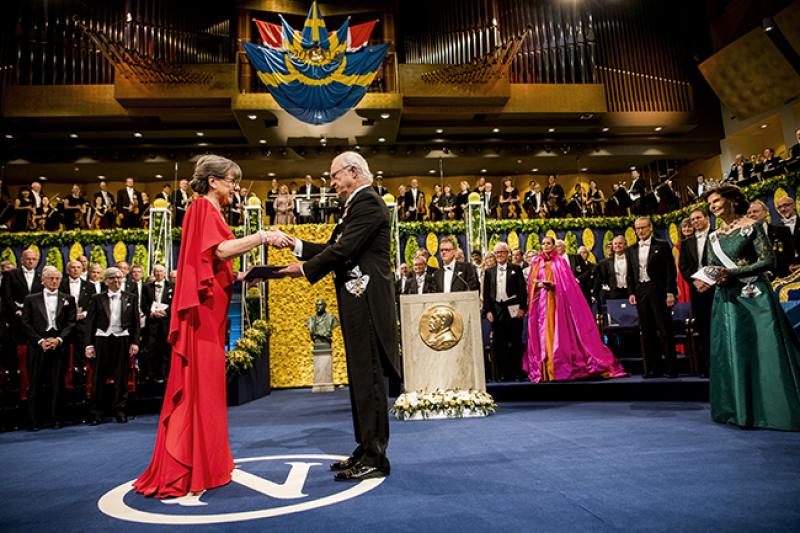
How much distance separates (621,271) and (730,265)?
3.22 meters

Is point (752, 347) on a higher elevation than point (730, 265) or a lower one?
lower

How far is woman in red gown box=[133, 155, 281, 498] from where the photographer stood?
2275 millimetres

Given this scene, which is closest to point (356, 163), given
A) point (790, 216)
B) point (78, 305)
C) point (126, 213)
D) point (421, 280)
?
point (421, 280)

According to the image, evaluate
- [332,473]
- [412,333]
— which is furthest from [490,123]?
[332,473]

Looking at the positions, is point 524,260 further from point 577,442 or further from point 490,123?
point 490,123

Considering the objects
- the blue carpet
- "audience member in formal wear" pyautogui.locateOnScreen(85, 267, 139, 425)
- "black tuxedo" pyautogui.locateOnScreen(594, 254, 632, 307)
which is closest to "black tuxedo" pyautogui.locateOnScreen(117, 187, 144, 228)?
"audience member in formal wear" pyautogui.locateOnScreen(85, 267, 139, 425)

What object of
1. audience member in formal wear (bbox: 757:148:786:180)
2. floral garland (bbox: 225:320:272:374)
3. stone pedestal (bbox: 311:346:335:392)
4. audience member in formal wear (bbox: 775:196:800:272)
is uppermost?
audience member in formal wear (bbox: 757:148:786:180)

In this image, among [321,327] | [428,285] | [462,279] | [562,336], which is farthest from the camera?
[321,327]

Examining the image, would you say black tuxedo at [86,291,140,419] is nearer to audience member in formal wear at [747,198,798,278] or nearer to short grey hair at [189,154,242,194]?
short grey hair at [189,154,242,194]

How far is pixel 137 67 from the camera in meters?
12.2

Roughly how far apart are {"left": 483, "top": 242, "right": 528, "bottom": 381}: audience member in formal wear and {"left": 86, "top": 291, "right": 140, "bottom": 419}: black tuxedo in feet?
14.0

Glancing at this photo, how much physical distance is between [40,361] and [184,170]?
11.2 meters

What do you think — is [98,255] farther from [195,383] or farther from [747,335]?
[747,335]

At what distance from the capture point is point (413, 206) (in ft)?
41.0
